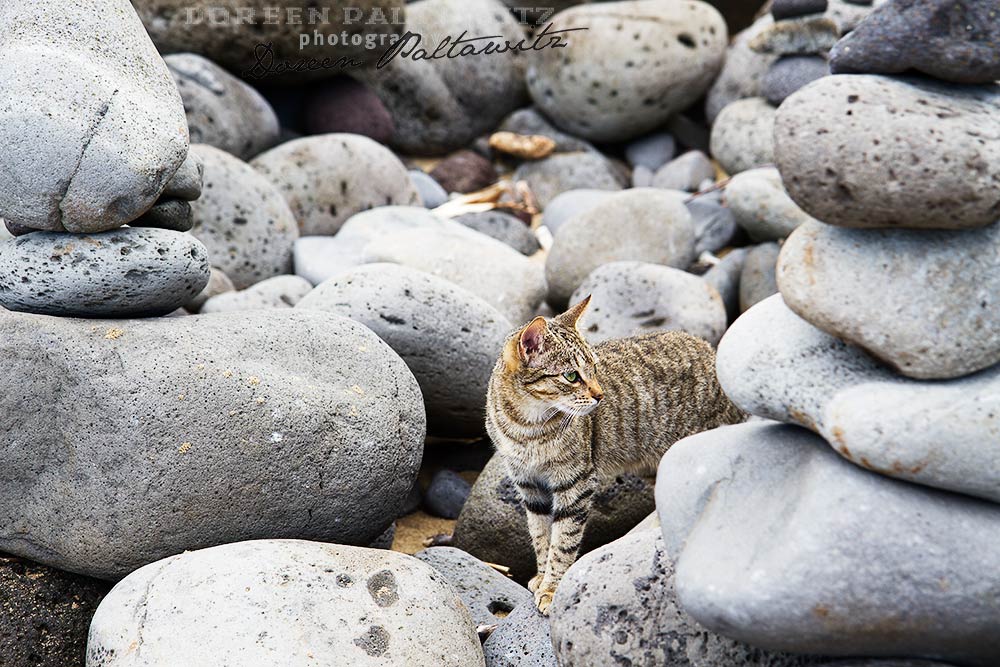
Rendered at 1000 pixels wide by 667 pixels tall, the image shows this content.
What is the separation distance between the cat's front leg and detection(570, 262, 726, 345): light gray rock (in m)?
2.14

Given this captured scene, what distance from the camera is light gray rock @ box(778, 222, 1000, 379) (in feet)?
10.9

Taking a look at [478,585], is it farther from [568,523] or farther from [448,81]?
[448,81]

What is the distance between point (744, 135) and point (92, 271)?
22.2 ft

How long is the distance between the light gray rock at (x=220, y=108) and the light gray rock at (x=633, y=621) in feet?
19.4

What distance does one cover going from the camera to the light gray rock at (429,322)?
6129mm

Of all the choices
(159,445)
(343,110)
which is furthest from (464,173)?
(159,445)

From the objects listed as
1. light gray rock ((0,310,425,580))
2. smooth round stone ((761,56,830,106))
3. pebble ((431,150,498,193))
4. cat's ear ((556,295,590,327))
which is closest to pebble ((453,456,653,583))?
light gray rock ((0,310,425,580))

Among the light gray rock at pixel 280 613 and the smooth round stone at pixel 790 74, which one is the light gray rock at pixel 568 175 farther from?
the light gray rock at pixel 280 613

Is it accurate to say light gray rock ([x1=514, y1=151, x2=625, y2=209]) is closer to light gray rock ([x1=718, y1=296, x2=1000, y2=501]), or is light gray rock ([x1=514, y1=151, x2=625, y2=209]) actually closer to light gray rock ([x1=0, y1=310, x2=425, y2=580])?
light gray rock ([x1=0, y1=310, x2=425, y2=580])

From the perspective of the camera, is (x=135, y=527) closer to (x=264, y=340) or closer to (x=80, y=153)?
(x=264, y=340)

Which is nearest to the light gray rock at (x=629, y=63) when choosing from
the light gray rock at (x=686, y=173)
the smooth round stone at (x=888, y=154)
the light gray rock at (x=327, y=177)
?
the light gray rock at (x=686, y=173)

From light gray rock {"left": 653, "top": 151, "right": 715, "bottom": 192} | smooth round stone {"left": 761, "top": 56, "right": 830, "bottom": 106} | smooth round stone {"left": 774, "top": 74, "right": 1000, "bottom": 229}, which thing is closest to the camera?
smooth round stone {"left": 774, "top": 74, "right": 1000, "bottom": 229}

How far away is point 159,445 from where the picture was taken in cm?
471

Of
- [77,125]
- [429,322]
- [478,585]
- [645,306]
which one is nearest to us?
[77,125]
